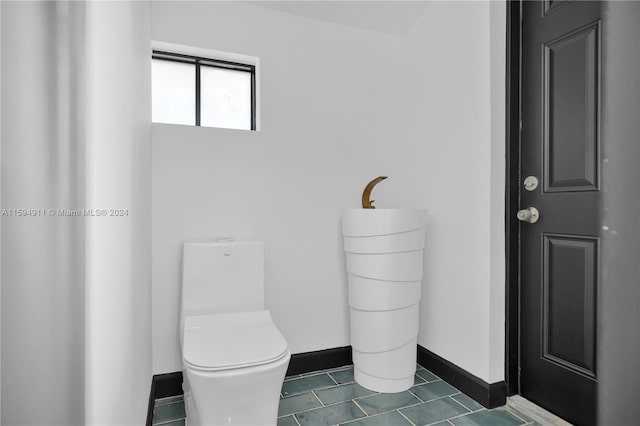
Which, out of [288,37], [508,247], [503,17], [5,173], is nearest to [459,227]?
[508,247]

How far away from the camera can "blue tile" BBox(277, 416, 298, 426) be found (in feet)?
5.51

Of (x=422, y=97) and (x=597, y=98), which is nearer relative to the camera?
(x=597, y=98)

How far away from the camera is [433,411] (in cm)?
178

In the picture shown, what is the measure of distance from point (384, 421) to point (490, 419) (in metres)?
0.47

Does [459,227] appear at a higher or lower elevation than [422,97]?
lower

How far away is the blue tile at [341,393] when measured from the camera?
189cm

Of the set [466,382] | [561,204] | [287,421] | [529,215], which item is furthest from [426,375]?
[561,204]

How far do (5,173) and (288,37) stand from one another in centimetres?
200

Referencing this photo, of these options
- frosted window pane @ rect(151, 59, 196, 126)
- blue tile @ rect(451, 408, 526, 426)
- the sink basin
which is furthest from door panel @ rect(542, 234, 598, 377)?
frosted window pane @ rect(151, 59, 196, 126)

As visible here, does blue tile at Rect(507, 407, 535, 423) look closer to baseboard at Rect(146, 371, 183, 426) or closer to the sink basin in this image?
the sink basin

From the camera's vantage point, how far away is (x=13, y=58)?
1.34 ft

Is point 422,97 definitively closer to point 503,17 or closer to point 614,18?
point 503,17

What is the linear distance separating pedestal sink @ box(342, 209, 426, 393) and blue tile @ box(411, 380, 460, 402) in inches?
2.4

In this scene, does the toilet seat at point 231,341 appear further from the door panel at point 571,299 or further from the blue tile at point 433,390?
the door panel at point 571,299
